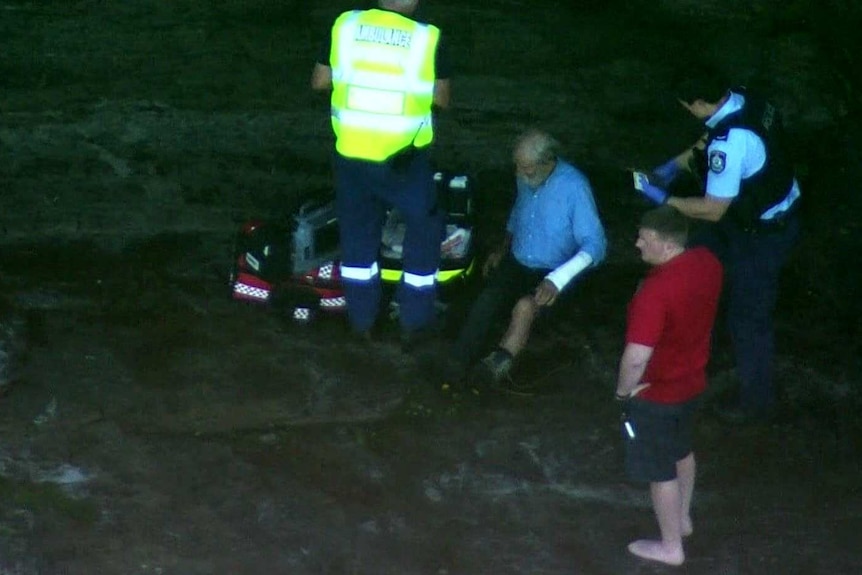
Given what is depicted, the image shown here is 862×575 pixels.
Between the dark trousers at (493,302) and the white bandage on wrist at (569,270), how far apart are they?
24cm

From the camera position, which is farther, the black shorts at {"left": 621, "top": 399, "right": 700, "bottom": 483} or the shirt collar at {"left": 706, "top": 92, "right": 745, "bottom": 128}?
the shirt collar at {"left": 706, "top": 92, "right": 745, "bottom": 128}

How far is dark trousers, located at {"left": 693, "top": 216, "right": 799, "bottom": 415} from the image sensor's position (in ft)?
17.1

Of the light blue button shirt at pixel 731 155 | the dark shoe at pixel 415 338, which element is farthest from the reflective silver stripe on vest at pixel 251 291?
the light blue button shirt at pixel 731 155

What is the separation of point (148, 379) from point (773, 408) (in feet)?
9.51

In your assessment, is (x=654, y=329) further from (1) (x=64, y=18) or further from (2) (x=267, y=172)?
(1) (x=64, y=18)

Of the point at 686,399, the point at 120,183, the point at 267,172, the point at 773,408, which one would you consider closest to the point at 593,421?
the point at 773,408

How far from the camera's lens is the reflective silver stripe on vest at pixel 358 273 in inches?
236

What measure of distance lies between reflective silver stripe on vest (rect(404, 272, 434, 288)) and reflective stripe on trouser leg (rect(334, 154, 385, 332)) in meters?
0.17

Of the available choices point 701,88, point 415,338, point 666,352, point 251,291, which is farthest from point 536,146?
point 251,291

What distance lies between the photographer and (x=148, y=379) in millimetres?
5836

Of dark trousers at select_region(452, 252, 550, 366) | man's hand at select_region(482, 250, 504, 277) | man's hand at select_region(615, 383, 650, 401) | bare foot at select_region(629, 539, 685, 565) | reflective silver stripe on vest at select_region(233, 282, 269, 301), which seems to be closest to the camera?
man's hand at select_region(615, 383, 650, 401)

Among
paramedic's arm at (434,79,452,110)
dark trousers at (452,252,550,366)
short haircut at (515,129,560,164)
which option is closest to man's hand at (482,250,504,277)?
dark trousers at (452,252,550,366)

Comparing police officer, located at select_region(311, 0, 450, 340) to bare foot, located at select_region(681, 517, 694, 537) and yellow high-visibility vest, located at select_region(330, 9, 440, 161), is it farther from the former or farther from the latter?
bare foot, located at select_region(681, 517, 694, 537)

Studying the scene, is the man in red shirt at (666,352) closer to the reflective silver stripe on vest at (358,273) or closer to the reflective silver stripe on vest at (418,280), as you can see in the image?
the reflective silver stripe on vest at (418,280)
